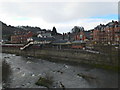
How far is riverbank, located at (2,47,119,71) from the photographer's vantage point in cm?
3103

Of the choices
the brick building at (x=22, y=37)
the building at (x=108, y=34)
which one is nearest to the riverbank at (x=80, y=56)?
the building at (x=108, y=34)

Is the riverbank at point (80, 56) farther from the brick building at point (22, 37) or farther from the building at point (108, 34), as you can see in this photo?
the brick building at point (22, 37)

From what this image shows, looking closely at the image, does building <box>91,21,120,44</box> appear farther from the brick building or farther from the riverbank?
the brick building

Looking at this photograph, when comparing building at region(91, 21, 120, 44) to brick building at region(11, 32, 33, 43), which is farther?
brick building at region(11, 32, 33, 43)

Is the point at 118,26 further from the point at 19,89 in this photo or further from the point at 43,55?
the point at 19,89

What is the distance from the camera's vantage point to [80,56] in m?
39.1

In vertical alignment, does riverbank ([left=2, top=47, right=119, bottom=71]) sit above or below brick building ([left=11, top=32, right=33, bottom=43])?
below

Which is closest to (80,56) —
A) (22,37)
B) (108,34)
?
(108,34)

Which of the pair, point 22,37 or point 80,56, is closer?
point 80,56

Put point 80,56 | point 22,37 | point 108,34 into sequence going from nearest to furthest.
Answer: point 80,56
point 108,34
point 22,37

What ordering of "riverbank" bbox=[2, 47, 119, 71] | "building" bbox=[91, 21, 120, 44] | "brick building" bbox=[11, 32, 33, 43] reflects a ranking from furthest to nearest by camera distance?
"brick building" bbox=[11, 32, 33, 43] → "building" bbox=[91, 21, 120, 44] → "riverbank" bbox=[2, 47, 119, 71]

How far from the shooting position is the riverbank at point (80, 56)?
31.0 metres

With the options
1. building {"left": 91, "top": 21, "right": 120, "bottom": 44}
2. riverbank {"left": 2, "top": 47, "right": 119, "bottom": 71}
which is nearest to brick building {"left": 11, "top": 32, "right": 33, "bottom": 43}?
riverbank {"left": 2, "top": 47, "right": 119, "bottom": 71}

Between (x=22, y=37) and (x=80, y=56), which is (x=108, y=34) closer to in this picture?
(x=80, y=56)
